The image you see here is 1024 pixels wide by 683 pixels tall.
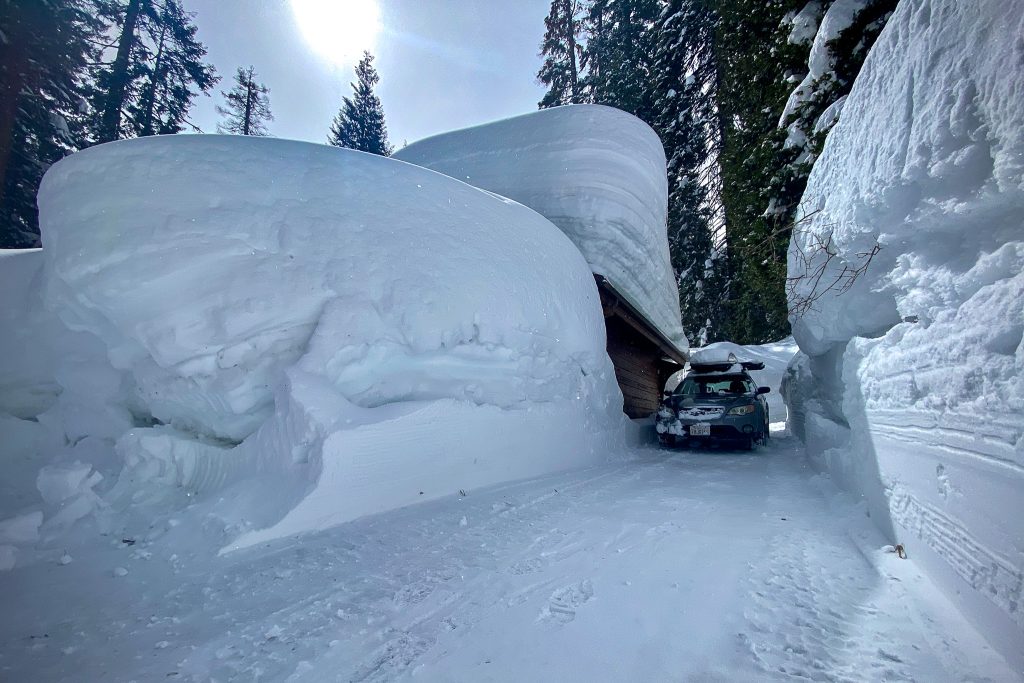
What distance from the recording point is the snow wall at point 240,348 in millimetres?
2879

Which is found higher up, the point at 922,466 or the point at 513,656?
the point at 922,466

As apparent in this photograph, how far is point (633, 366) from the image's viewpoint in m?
9.70

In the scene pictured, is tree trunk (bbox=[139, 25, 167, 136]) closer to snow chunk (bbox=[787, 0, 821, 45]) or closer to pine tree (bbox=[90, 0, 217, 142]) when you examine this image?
pine tree (bbox=[90, 0, 217, 142])

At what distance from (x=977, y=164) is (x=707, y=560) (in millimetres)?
2273

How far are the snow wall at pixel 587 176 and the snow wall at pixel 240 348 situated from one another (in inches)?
202

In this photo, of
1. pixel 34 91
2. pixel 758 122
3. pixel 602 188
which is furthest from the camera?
pixel 34 91

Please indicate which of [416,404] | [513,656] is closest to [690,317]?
[416,404]

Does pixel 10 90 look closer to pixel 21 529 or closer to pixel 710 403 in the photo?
pixel 21 529

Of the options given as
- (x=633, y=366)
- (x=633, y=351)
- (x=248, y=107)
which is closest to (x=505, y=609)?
(x=633, y=366)

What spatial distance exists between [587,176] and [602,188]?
42 cm

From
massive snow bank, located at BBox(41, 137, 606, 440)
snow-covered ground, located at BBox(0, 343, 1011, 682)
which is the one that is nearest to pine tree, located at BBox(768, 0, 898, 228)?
snow-covered ground, located at BBox(0, 343, 1011, 682)

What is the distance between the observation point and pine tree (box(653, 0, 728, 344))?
14367mm

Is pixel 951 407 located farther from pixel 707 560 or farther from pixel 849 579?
pixel 707 560

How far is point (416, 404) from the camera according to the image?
11.4 feet
